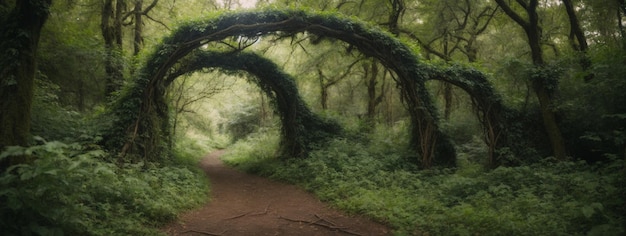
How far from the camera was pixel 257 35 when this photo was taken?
382 inches

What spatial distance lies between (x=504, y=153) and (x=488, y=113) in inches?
55.8

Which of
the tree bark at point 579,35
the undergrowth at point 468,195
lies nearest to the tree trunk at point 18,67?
the undergrowth at point 468,195

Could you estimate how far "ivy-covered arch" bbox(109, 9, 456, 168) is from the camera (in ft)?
29.6

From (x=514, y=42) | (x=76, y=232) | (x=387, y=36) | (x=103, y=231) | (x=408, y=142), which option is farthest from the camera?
(x=514, y=42)

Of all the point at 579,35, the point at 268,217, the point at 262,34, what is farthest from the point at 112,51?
the point at 579,35

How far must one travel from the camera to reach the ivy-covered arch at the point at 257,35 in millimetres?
9023

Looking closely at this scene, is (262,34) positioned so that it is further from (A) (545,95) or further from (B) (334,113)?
(A) (545,95)

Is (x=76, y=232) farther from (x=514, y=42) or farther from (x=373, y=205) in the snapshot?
(x=514, y=42)

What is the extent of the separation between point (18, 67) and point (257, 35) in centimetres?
600

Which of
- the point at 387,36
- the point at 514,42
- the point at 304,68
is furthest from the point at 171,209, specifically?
the point at 514,42

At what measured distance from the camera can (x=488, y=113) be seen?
36.6ft

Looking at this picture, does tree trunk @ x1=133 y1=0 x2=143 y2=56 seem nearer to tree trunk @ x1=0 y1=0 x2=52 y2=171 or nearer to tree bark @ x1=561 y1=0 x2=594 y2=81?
tree trunk @ x1=0 y1=0 x2=52 y2=171

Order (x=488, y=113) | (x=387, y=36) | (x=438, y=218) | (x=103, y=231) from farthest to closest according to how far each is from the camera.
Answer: (x=488, y=113) → (x=387, y=36) → (x=438, y=218) → (x=103, y=231)

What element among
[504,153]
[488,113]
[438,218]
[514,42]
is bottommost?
[438,218]
